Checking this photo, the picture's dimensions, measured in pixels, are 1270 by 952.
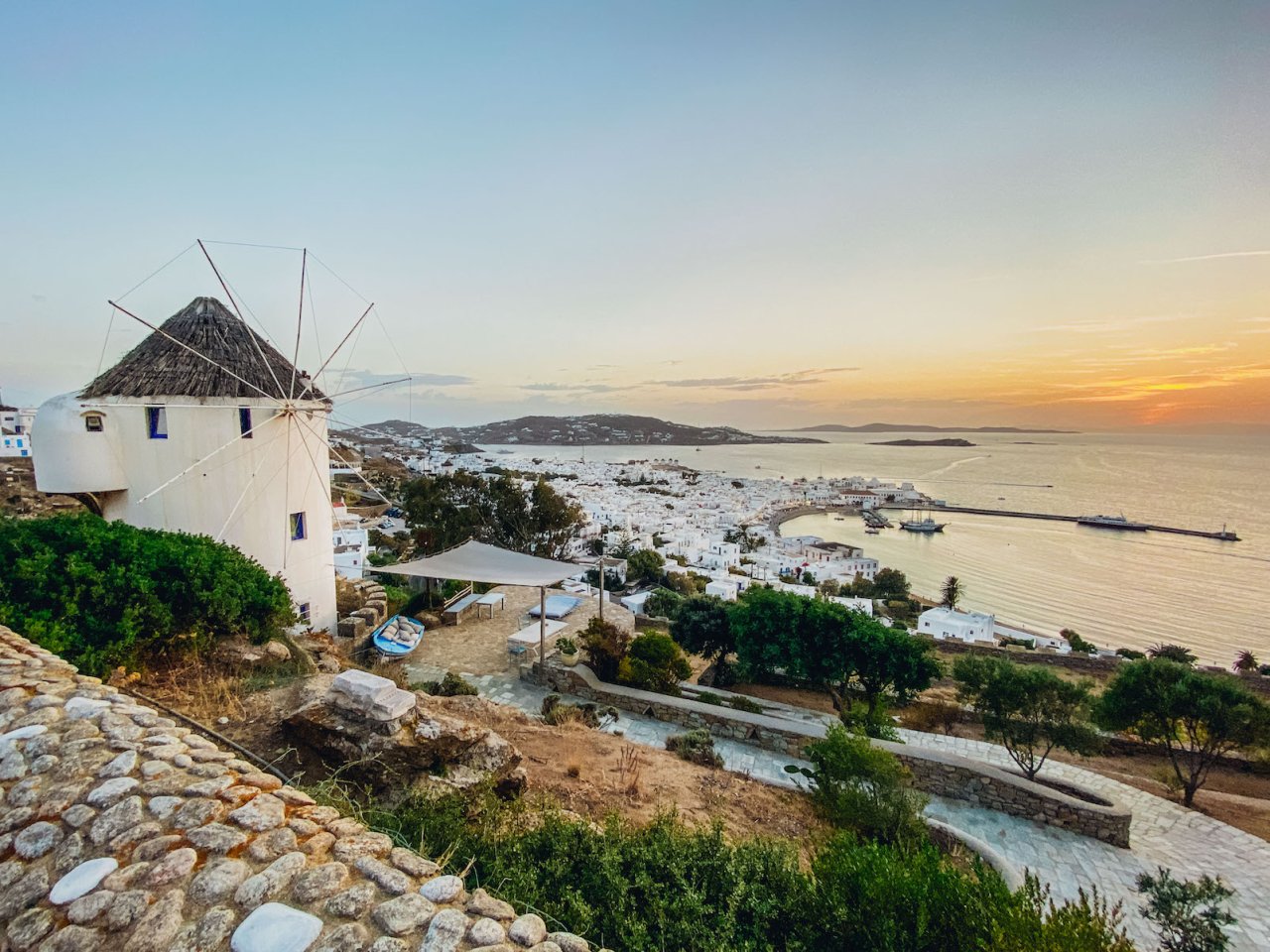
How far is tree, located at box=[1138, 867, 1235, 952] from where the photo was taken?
4.09 m

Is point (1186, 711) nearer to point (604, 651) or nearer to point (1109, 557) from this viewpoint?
point (604, 651)

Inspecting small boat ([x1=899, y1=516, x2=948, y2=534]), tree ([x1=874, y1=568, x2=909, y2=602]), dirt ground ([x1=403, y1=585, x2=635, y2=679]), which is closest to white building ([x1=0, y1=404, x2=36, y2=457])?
dirt ground ([x1=403, y1=585, x2=635, y2=679])

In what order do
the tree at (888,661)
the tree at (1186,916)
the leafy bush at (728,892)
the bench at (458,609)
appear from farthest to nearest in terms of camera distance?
the bench at (458,609), the tree at (888,661), the tree at (1186,916), the leafy bush at (728,892)

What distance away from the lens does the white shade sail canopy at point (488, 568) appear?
10102 millimetres

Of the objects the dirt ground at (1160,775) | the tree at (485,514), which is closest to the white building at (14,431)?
the tree at (485,514)

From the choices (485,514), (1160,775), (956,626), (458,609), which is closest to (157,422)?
(458,609)

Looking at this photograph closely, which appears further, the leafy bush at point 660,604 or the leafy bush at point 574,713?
the leafy bush at point 660,604

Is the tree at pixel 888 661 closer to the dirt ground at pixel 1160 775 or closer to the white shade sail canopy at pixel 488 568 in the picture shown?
the dirt ground at pixel 1160 775

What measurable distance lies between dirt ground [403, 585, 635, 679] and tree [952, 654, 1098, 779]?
24.9 feet

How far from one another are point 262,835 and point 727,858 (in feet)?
8.58

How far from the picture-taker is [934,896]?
3.05 m

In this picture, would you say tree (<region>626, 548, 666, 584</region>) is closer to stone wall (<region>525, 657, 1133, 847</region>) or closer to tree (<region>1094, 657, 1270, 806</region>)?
stone wall (<region>525, 657, 1133, 847</region>)

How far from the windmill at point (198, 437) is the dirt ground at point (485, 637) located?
9.20 ft

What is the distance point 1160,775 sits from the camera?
995cm
